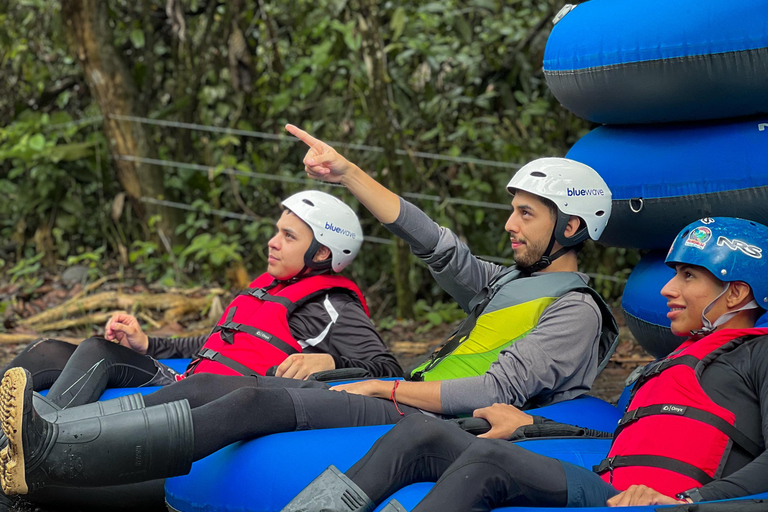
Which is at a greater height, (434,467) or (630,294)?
(434,467)

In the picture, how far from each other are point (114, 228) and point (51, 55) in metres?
1.91

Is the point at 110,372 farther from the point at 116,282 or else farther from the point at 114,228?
the point at 114,228

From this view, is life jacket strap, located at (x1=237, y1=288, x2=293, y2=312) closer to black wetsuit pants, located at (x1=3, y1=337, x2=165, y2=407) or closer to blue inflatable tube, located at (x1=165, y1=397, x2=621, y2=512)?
black wetsuit pants, located at (x1=3, y1=337, x2=165, y2=407)

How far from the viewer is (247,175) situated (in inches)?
282

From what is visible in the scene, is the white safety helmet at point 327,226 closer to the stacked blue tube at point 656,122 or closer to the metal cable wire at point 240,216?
the stacked blue tube at point 656,122

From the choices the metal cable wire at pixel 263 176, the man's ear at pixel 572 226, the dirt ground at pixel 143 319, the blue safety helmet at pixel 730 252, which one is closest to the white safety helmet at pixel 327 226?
the man's ear at pixel 572 226

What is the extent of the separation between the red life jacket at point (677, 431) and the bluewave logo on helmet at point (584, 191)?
700 millimetres

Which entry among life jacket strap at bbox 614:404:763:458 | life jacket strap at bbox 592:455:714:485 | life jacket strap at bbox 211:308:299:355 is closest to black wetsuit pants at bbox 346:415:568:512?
life jacket strap at bbox 592:455:714:485

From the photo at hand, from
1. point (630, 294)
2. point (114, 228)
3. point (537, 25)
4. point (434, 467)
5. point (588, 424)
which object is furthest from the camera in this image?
point (114, 228)

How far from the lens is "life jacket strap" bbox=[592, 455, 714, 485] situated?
7.31 ft

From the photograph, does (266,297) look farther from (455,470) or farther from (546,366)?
(455,470)

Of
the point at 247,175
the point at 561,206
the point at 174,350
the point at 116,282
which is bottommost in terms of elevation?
the point at 116,282

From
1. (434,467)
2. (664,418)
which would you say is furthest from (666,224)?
(434,467)

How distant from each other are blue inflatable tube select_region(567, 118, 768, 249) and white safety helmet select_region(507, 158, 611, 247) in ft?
0.94
